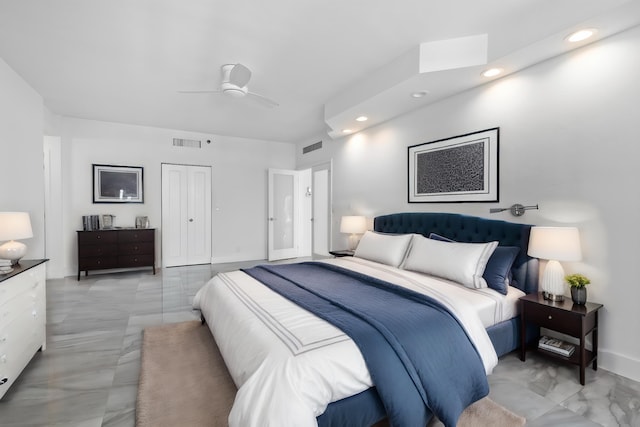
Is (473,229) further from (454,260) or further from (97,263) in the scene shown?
(97,263)

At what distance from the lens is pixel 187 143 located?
247 inches

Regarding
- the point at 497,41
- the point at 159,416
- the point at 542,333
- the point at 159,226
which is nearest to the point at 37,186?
the point at 159,226

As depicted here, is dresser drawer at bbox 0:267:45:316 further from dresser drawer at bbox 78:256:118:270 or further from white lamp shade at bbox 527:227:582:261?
white lamp shade at bbox 527:227:582:261

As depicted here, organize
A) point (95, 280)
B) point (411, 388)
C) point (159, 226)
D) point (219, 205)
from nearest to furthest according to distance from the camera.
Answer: point (411, 388), point (95, 280), point (159, 226), point (219, 205)

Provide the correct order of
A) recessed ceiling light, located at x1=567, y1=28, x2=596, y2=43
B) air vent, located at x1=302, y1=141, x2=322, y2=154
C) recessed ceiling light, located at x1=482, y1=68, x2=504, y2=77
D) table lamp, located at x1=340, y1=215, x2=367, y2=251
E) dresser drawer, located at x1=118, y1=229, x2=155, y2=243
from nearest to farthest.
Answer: recessed ceiling light, located at x1=567, y1=28, x2=596, y2=43, recessed ceiling light, located at x1=482, y1=68, x2=504, y2=77, table lamp, located at x1=340, y1=215, x2=367, y2=251, dresser drawer, located at x1=118, y1=229, x2=155, y2=243, air vent, located at x1=302, y1=141, x2=322, y2=154

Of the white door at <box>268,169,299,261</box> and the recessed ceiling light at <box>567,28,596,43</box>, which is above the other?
the recessed ceiling light at <box>567,28,596,43</box>

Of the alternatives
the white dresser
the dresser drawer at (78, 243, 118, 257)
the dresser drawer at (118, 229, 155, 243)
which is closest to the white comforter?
the white dresser

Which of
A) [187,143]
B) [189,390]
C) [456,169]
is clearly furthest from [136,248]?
[456,169]

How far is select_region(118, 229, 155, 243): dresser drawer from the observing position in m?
5.37

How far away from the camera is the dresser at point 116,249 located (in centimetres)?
513

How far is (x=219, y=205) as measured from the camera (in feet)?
21.7

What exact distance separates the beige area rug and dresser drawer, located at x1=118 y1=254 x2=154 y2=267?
3078 millimetres

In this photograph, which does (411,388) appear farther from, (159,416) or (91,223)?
(91,223)

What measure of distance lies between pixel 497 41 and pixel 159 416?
146 inches
